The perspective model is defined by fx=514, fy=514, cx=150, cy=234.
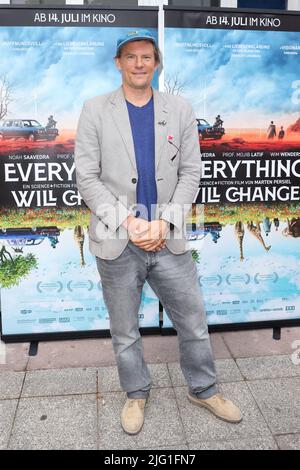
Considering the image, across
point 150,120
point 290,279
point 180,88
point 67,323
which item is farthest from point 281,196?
point 67,323

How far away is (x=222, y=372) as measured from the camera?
3281 millimetres

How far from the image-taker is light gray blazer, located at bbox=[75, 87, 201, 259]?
8.30ft

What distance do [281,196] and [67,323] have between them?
5.46 ft

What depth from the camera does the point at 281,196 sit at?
3.42m

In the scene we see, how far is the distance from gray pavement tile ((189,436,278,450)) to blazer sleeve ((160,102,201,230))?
43.8 inches

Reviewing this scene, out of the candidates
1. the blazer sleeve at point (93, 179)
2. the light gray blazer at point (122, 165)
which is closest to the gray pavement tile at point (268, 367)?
the light gray blazer at point (122, 165)

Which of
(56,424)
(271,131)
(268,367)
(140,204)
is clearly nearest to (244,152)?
(271,131)

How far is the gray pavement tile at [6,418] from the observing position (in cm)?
267

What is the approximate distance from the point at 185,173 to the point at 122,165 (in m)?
0.36

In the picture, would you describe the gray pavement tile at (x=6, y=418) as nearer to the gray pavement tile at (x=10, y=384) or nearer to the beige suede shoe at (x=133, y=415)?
the gray pavement tile at (x=10, y=384)

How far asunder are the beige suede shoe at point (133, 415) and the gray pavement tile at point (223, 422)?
9.3 inches

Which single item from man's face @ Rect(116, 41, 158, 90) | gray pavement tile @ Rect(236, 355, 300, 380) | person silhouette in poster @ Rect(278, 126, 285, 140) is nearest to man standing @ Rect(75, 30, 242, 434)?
man's face @ Rect(116, 41, 158, 90)

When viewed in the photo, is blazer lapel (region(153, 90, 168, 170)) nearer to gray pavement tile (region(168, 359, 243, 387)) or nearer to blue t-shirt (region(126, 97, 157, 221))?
blue t-shirt (region(126, 97, 157, 221))
